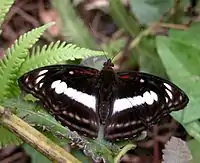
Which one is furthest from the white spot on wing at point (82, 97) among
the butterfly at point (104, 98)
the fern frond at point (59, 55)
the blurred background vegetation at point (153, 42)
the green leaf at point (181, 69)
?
the green leaf at point (181, 69)

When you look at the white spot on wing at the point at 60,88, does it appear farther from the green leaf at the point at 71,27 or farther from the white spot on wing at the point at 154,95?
the green leaf at the point at 71,27

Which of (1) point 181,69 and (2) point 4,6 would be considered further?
(1) point 181,69

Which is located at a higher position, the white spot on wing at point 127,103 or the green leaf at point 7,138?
the green leaf at point 7,138

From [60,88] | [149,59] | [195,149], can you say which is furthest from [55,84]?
[149,59]

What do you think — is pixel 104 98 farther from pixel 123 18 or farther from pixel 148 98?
pixel 123 18

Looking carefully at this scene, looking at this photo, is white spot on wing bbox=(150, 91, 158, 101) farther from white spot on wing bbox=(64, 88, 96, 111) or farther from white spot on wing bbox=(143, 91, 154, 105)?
white spot on wing bbox=(64, 88, 96, 111)

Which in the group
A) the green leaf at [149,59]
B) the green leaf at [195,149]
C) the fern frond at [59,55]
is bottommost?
the green leaf at [195,149]
